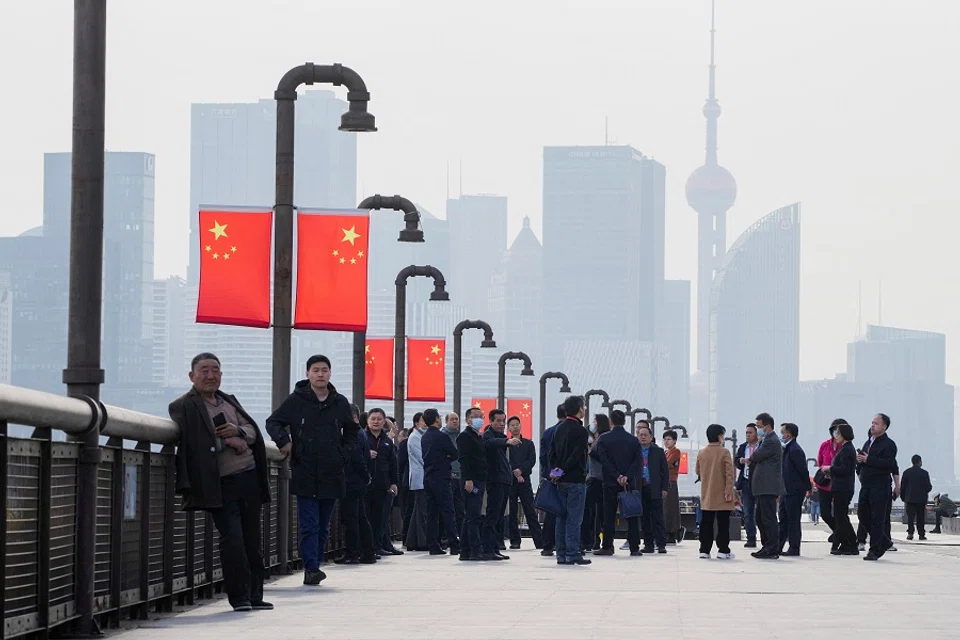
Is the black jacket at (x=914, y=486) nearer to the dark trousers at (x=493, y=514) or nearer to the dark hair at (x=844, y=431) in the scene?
the dark hair at (x=844, y=431)

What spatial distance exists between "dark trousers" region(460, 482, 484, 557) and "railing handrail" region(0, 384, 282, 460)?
9.45 metres

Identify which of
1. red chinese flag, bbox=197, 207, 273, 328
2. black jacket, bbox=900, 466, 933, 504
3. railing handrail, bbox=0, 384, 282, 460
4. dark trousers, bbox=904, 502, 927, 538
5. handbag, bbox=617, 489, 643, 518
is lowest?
dark trousers, bbox=904, 502, 927, 538

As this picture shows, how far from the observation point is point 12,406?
9656 mm

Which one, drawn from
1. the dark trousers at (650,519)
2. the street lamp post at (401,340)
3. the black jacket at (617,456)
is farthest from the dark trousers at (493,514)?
the street lamp post at (401,340)

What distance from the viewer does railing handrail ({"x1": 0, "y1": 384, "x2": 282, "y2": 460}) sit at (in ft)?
31.9

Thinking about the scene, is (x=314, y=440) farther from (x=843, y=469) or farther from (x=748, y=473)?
(x=748, y=473)

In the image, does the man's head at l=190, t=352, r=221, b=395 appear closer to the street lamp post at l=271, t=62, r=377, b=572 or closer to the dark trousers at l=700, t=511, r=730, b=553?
the street lamp post at l=271, t=62, r=377, b=572

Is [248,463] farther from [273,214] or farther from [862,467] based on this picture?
[862,467]

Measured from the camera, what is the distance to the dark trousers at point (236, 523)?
523 inches

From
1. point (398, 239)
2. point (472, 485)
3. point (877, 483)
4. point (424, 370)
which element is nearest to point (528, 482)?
point (398, 239)

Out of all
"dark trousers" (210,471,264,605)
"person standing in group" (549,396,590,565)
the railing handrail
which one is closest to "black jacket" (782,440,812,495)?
"person standing in group" (549,396,590,565)

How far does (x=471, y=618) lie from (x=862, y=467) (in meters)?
11.7

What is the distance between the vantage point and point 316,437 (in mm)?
16094

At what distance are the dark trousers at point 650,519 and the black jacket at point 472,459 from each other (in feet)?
12.6
